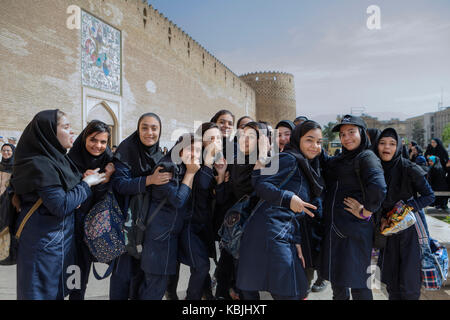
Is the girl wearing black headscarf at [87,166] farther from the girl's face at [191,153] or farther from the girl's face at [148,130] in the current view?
the girl's face at [191,153]

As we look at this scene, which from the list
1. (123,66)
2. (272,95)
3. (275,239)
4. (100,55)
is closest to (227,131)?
(275,239)

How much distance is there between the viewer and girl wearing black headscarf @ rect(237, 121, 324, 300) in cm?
162

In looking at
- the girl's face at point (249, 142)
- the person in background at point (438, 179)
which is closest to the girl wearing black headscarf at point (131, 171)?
the girl's face at point (249, 142)

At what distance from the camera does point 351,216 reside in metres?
1.82

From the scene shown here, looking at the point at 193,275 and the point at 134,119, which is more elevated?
the point at 134,119

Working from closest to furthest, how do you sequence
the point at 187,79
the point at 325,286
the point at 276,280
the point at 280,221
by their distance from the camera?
the point at 276,280
the point at 280,221
the point at 325,286
the point at 187,79

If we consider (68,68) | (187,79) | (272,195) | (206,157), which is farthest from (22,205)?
(187,79)

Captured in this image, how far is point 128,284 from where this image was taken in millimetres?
2006

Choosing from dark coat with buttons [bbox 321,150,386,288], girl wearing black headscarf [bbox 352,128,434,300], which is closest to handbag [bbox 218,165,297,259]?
dark coat with buttons [bbox 321,150,386,288]

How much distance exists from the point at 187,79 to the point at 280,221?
1672cm

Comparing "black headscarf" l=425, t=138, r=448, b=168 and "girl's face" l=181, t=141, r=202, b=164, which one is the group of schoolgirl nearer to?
"girl's face" l=181, t=141, r=202, b=164

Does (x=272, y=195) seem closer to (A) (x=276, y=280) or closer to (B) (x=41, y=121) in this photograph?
(A) (x=276, y=280)

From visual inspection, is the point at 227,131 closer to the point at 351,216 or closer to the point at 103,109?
the point at 351,216
